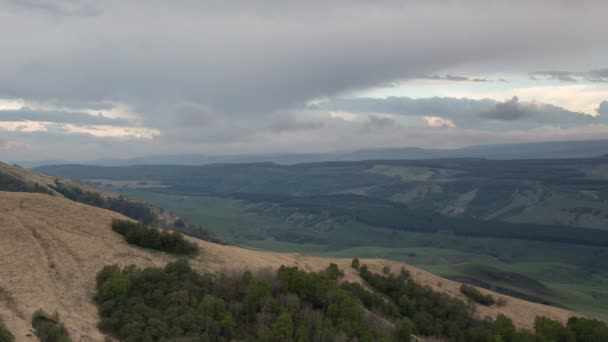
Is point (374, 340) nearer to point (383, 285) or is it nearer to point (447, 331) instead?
point (447, 331)

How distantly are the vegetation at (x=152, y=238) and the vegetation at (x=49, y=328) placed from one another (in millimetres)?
19922

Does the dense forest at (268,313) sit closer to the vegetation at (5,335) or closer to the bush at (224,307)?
the bush at (224,307)

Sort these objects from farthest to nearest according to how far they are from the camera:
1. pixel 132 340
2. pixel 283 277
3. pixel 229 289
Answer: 1. pixel 283 277
2. pixel 229 289
3. pixel 132 340

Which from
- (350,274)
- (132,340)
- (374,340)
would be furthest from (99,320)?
(350,274)

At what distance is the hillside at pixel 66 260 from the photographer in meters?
38.4

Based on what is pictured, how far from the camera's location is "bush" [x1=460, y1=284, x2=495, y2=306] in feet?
243

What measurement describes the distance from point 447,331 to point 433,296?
29.3 feet

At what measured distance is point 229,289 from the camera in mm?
48219

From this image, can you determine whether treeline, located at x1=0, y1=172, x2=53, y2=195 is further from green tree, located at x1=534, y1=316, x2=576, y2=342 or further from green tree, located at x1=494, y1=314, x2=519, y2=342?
green tree, located at x1=534, y1=316, x2=576, y2=342

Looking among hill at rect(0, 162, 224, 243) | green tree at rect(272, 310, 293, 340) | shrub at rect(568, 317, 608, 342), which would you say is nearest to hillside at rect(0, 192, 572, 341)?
shrub at rect(568, 317, 608, 342)

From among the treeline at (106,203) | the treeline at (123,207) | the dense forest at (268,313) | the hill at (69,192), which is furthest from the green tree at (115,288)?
the treeline at (106,203)

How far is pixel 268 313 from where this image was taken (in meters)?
44.8

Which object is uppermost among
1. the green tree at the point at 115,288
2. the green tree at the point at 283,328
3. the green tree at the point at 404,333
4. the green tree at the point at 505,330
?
the green tree at the point at 115,288

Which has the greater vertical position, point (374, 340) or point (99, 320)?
point (99, 320)
